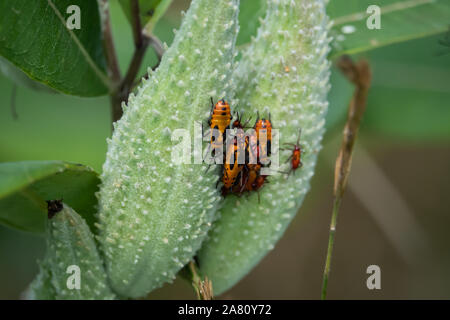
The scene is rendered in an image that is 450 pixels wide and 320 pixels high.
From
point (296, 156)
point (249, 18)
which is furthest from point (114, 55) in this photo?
point (296, 156)

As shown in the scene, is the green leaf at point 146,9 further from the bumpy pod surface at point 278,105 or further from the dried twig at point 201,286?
the dried twig at point 201,286

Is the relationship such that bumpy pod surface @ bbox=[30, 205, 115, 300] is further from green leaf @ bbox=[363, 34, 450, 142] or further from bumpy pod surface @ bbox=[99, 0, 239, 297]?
green leaf @ bbox=[363, 34, 450, 142]

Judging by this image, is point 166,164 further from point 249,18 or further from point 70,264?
point 249,18

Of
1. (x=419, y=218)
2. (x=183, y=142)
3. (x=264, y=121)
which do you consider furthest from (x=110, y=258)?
(x=419, y=218)

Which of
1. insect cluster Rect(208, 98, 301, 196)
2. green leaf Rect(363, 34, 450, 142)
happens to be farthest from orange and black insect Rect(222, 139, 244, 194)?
green leaf Rect(363, 34, 450, 142)

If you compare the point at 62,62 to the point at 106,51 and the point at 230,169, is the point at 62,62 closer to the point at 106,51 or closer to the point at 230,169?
the point at 106,51

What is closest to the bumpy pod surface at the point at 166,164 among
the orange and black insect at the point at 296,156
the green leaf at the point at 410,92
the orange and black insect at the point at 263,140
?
the orange and black insect at the point at 263,140
